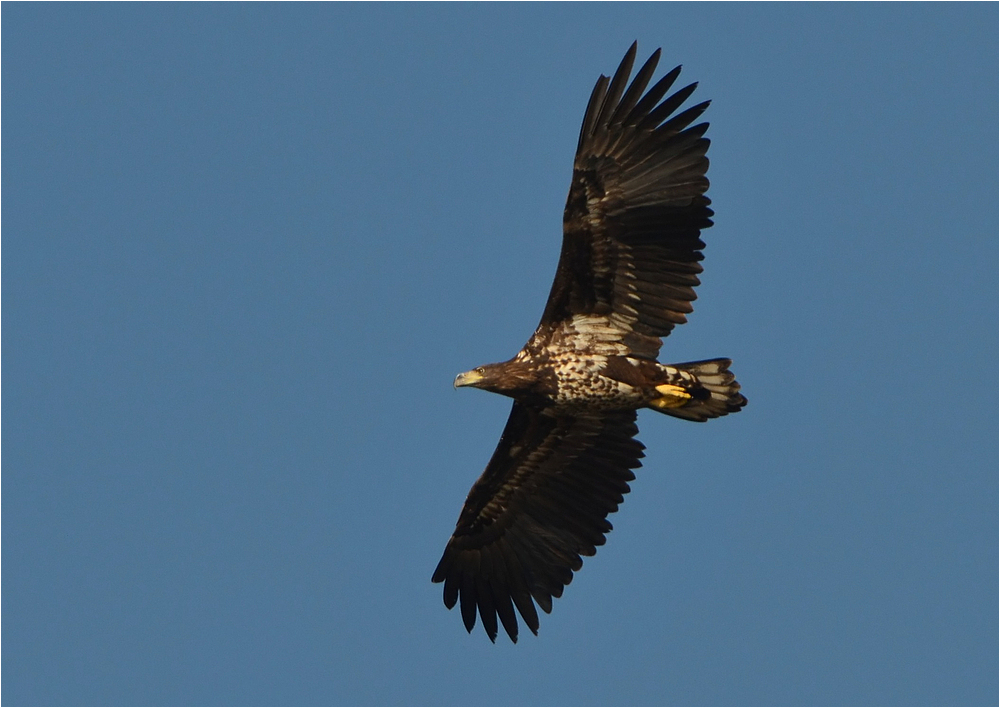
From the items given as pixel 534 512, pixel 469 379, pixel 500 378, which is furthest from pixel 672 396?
pixel 534 512

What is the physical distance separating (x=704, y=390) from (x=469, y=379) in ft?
8.07

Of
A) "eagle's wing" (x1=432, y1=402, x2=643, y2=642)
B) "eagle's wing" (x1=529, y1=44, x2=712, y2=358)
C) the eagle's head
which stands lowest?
"eagle's wing" (x1=432, y1=402, x2=643, y2=642)

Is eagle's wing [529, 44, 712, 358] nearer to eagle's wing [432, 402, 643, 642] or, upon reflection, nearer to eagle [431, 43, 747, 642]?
eagle [431, 43, 747, 642]

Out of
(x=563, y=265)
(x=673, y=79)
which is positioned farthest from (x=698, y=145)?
(x=563, y=265)

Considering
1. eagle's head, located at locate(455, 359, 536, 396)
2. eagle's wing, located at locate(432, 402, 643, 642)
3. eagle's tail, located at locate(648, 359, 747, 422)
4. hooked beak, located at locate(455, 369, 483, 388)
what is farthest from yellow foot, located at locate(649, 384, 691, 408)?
hooked beak, located at locate(455, 369, 483, 388)

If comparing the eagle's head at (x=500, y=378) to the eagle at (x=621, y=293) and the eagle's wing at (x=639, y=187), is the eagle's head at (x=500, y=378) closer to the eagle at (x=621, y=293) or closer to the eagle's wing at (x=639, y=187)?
the eagle at (x=621, y=293)

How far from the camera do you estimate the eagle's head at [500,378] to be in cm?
1728

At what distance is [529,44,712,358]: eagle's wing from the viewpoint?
16875 mm

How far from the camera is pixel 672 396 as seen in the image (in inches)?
677

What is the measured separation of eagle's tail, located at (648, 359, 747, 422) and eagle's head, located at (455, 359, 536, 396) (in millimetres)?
1388

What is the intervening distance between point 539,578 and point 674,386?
3049 millimetres

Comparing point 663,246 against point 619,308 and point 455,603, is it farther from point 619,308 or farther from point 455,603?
point 455,603

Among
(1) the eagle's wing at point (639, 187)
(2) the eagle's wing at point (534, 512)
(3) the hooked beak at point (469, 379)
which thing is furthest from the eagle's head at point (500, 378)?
(1) the eagle's wing at point (639, 187)

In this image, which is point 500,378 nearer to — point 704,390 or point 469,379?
point 469,379
